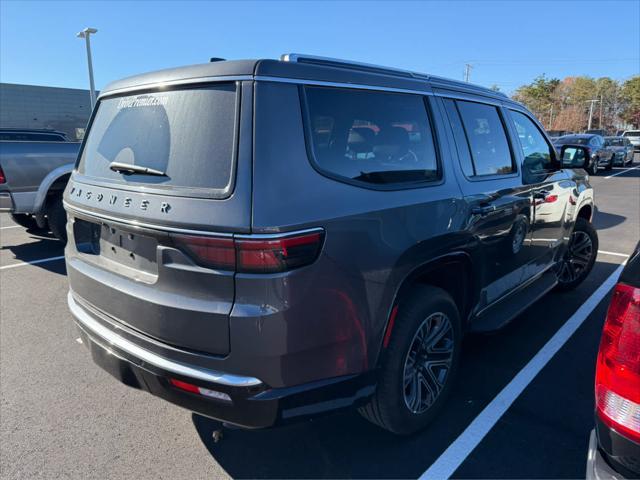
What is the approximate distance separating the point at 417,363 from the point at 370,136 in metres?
1.34

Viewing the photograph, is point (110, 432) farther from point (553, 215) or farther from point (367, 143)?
point (553, 215)

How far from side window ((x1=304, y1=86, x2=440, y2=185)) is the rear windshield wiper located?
76cm

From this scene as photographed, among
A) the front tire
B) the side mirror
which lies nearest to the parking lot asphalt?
the front tire

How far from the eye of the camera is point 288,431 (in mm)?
2795

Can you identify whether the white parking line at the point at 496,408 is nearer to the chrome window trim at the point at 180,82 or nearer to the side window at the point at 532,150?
the side window at the point at 532,150

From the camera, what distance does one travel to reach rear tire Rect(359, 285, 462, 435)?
241cm

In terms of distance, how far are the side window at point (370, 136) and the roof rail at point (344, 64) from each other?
5.4 inches

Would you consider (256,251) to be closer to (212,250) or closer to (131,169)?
(212,250)

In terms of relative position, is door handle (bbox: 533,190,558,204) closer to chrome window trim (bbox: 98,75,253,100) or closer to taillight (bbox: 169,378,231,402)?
chrome window trim (bbox: 98,75,253,100)

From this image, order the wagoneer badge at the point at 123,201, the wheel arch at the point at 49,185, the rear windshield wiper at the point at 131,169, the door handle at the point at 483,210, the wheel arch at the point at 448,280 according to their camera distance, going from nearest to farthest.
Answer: the wagoneer badge at the point at 123,201 → the rear windshield wiper at the point at 131,169 → the wheel arch at the point at 448,280 → the door handle at the point at 483,210 → the wheel arch at the point at 49,185

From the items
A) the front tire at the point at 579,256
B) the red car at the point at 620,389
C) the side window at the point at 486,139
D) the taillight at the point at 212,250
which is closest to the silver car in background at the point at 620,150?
the front tire at the point at 579,256

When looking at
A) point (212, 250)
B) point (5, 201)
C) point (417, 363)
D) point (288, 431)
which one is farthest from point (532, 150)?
point (5, 201)

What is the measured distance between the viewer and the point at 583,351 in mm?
3760

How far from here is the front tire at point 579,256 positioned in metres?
5.12
